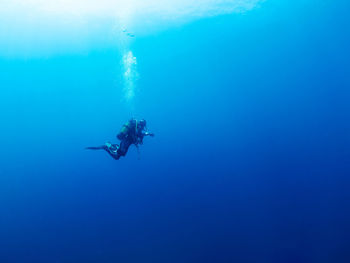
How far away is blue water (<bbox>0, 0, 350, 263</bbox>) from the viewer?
84.7 feet

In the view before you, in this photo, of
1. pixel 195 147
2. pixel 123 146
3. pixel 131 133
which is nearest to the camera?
pixel 131 133

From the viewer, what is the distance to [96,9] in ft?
82.9

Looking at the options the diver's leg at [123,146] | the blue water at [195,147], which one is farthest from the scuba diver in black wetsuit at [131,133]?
the blue water at [195,147]

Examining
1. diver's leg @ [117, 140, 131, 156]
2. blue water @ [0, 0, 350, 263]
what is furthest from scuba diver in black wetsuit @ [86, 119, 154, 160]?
blue water @ [0, 0, 350, 263]

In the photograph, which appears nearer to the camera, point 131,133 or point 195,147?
point 131,133

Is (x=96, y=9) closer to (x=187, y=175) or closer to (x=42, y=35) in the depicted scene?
(x=42, y=35)

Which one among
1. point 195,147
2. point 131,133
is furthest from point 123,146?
point 195,147

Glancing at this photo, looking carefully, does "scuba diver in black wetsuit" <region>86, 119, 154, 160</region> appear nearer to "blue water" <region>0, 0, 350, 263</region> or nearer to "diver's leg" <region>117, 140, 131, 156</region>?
"diver's leg" <region>117, 140, 131, 156</region>

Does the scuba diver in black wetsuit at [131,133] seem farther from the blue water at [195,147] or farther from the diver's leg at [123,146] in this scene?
the blue water at [195,147]

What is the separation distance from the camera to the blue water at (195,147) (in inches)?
1016

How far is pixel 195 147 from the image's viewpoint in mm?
44375

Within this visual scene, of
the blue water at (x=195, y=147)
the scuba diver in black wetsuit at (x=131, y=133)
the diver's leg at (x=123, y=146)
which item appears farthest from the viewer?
the blue water at (x=195, y=147)

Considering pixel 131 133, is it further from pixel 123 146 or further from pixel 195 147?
pixel 195 147

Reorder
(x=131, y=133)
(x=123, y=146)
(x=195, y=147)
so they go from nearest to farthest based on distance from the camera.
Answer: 1. (x=131, y=133)
2. (x=123, y=146)
3. (x=195, y=147)
